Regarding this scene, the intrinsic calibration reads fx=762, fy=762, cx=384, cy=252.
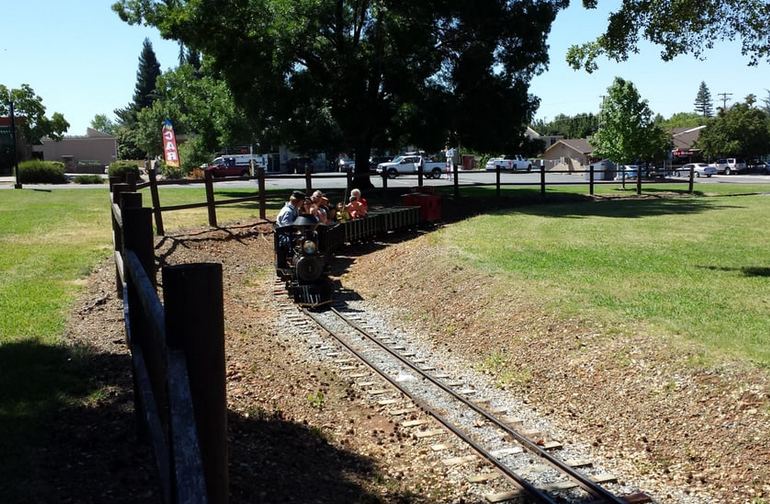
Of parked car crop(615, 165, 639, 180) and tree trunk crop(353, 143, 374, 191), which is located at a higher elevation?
tree trunk crop(353, 143, 374, 191)

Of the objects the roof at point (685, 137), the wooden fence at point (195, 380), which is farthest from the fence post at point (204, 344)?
the roof at point (685, 137)

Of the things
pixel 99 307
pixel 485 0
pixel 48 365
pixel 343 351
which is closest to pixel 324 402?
pixel 343 351

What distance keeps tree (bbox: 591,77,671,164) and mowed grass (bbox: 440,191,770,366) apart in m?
21.6

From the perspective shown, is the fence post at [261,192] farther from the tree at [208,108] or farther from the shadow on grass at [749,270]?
the shadow on grass at [749,270]

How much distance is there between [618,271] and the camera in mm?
12586

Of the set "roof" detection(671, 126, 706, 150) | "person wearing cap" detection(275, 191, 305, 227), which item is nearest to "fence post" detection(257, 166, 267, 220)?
"person wearing cap" detection(275, 191, 305, 227)

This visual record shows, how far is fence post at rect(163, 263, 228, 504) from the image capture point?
7.89 ft

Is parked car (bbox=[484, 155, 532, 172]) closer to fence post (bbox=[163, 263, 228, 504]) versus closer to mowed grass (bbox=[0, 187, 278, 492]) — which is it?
mowed grass (bbox=[0, 187, 278, 492])

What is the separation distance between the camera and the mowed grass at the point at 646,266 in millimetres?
9203

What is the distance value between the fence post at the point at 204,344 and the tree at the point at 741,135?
8500 centimetres

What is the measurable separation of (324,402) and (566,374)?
9.27 ft

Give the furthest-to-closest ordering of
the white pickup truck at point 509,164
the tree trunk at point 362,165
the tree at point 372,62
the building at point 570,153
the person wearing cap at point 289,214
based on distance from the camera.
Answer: the building at point 570,153
the white pickup truck at point 509,164
the tree trunk at point 362,165
the tree at point 372,62
the person wearing cap at point 289,214

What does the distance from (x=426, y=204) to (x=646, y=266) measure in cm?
972

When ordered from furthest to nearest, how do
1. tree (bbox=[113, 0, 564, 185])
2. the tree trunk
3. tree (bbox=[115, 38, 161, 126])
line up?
tree (bbox=[115, 38, 161, 126]) → the tree trunk → tree (bbox=[113, 0, 564, 185])
